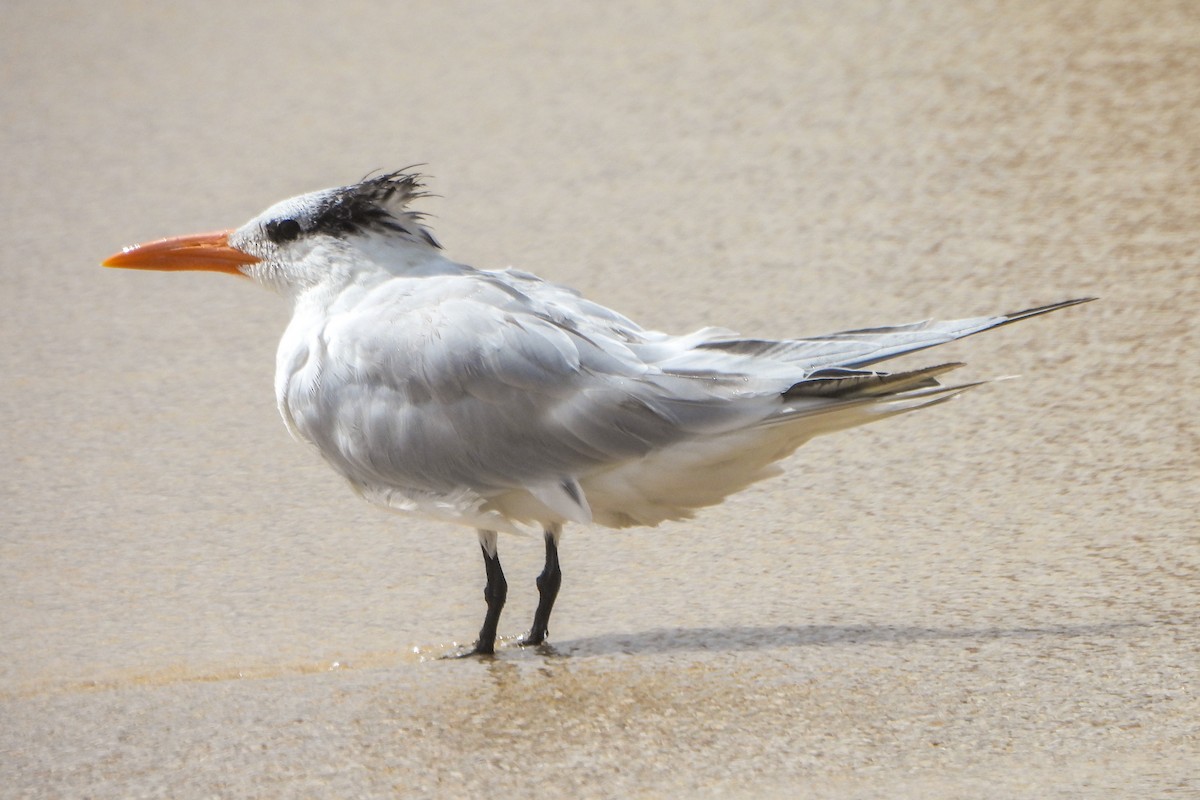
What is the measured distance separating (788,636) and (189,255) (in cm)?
160

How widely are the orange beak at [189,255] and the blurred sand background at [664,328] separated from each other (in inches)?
25.2

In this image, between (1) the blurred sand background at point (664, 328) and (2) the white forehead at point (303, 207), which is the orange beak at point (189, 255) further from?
(1) the blurred sand background at point (664, 328)

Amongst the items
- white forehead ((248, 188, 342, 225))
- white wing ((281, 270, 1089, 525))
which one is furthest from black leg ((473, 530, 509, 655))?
white forehead ((248, 188, 342, 225))

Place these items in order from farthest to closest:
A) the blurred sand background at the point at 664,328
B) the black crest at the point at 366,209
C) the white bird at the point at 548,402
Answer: the black crest at the point at 366,209 → the white bird at the point at 548,402 → the blurred sand background at the point at 664,328

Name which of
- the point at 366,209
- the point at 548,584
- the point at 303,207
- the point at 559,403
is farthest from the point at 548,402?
the point at 303,207

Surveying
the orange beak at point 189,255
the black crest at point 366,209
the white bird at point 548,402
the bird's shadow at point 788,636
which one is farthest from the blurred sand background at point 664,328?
the black crest at point 366,209

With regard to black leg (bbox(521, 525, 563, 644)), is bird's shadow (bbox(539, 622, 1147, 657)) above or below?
below

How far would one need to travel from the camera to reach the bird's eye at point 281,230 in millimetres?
3484

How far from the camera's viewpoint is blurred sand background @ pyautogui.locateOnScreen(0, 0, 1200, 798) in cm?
275

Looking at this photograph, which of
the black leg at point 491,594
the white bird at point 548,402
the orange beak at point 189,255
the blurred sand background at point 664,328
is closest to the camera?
the blurred sand background at point 664,328

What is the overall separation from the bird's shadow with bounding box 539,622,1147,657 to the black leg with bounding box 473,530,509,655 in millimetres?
110

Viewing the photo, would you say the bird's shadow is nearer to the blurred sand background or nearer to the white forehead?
the blurred sand background

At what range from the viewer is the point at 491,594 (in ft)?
10.7

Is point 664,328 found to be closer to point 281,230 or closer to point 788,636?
point 281,230
